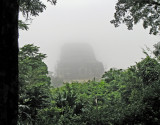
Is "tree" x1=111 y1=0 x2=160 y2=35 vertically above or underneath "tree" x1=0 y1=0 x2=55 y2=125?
above

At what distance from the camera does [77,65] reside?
502 ft
